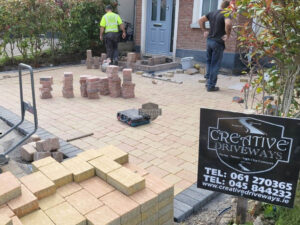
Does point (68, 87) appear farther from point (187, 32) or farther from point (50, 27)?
point (187, 32)

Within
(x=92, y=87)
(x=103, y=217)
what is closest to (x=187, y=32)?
(x=92, y=87)

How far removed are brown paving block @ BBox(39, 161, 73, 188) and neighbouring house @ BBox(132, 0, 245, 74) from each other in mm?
8375

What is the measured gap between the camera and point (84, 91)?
24.2ft

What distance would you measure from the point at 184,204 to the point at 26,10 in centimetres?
931

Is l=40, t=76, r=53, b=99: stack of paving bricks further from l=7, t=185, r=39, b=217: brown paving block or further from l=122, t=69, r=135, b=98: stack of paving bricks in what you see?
l=7, t=185, r=39, b=217: brown paving block

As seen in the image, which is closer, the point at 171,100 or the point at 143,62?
the point at 171,100

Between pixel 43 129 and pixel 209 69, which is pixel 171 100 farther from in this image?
pixel 43 129

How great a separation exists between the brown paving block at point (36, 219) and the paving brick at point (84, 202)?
0.23 meters

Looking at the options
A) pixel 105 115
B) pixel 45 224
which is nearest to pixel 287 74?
pixel 45 224

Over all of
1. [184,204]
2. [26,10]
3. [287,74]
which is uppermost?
[26,10]

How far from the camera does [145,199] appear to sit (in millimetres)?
2520

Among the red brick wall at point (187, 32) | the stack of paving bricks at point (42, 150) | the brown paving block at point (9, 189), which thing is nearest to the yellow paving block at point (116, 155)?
the brown paving block at point (9, 189)

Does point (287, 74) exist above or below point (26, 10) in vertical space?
below

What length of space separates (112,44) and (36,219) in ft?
31.0
